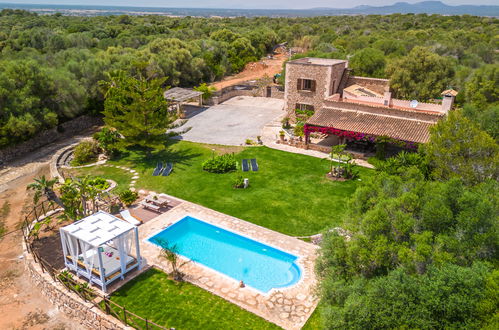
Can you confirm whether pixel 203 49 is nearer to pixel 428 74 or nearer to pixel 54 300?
pixel 428 74

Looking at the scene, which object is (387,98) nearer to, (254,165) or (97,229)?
(254,165)

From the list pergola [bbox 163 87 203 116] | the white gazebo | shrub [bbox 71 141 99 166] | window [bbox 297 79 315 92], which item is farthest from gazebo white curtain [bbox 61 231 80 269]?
window [bbox 297 79 315 92]

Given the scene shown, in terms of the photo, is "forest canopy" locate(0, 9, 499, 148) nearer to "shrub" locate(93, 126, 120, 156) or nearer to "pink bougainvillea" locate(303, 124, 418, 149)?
"pink bougainvillea" locate(303, 124, 418, 149)

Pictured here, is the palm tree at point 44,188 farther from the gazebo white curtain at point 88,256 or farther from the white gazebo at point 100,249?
the gazebo white curtain at point 88,256

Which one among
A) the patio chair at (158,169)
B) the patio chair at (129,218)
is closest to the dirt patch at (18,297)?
the patio chair at (129,218)

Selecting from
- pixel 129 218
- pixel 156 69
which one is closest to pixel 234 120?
pixel 156 69

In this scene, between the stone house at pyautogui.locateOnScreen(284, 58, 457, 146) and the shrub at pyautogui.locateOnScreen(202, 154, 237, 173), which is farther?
the stone house at pyautogui.locateOnScreen(284, 58, 457, 146)

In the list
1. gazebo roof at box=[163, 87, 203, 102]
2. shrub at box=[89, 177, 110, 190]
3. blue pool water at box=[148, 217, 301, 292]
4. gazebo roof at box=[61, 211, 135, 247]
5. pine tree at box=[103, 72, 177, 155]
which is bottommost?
blue pool water at box=[148, 217, 301, 292]
